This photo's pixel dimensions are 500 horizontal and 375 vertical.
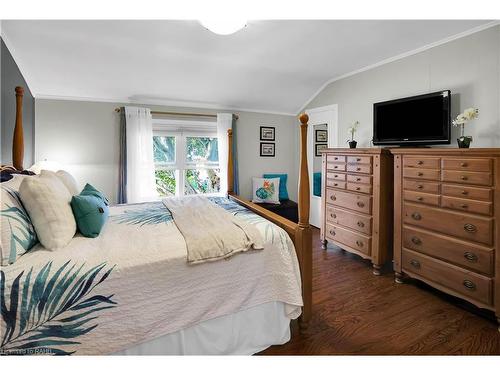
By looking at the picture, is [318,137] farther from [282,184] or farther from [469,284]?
[469,284]

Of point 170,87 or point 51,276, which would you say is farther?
point 170,87

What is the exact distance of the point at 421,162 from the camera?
89.9 inches

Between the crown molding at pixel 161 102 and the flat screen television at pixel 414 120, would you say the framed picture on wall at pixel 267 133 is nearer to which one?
the crown molding at pixel 161 102

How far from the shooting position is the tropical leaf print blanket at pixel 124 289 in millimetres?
1124

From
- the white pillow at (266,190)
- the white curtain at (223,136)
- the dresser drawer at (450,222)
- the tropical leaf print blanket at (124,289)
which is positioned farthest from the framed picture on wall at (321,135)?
the tropical leaf print blanket at (124,289)

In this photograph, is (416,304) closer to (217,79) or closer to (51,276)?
(51,276)

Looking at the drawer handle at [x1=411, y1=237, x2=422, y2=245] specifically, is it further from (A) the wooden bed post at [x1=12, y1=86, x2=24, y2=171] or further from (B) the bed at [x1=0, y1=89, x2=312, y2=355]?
(A) the wooden bed post at [x1=12, y1=86, x2=24, y2=171]

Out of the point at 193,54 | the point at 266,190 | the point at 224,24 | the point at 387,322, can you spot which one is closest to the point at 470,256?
the point at 387,322

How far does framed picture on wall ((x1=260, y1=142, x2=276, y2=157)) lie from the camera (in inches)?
181

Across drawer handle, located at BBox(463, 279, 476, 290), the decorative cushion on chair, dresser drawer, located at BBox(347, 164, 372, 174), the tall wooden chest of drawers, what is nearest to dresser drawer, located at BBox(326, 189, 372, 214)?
the tall wooden chest of drawers

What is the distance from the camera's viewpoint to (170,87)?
3547 mm

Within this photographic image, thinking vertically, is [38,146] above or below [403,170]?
above

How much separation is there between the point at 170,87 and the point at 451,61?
323 centimetres
